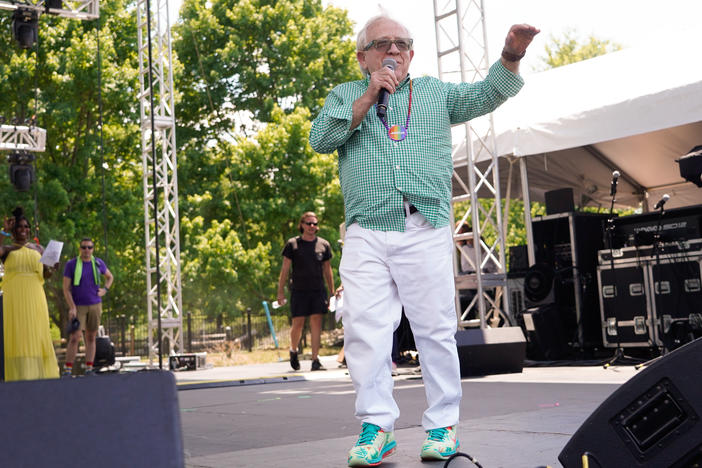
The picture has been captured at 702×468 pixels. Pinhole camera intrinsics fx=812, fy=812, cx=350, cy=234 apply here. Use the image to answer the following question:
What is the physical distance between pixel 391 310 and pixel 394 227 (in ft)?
1.07

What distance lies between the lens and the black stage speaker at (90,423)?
152cm

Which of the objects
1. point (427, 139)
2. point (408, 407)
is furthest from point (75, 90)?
point (427, 139)

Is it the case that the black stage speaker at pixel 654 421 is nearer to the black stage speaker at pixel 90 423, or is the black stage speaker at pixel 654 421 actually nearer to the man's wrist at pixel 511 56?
the black stage speaker at pixel 90 423

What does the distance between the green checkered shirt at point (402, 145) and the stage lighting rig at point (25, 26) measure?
9219 millimetres

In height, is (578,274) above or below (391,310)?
above

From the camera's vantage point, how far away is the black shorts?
969 centimetres

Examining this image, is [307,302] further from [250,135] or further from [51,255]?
[250,135]

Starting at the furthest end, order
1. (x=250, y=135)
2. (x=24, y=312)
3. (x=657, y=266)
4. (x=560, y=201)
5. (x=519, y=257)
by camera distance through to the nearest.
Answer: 1. (x=250, y=135)
2. (x=519, y=257)
3. (x=560, y=201)
4. (x=657, y=266)
5. (x=24, y=312)

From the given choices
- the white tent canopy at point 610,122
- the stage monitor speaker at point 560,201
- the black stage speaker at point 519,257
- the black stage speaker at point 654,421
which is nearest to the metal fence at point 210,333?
the black stage speaker at point 519,257

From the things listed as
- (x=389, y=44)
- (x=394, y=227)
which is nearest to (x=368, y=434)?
(x=394, y=227)

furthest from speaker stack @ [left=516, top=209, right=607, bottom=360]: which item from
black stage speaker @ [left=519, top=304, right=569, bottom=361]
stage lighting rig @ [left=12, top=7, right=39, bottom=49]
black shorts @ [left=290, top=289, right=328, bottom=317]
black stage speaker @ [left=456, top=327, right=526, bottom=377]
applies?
stage lighting rig @ [left=12, top=7, right=39, bottom=49]

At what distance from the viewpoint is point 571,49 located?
115 ft

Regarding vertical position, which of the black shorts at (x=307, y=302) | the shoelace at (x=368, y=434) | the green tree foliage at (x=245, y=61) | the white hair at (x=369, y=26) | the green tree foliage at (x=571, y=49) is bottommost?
the shoelace at (x=368, y=434)

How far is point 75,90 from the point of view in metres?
19.9
